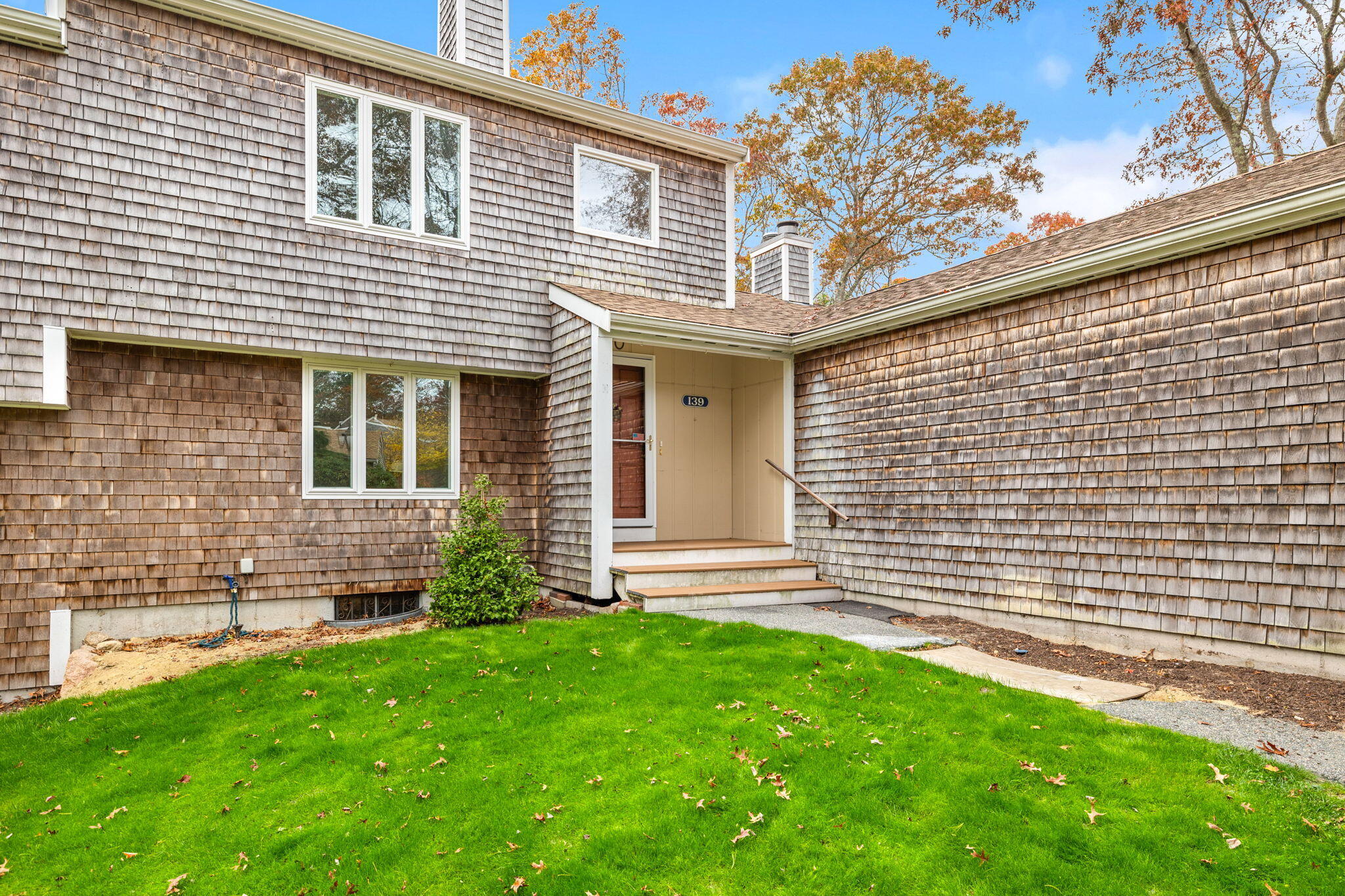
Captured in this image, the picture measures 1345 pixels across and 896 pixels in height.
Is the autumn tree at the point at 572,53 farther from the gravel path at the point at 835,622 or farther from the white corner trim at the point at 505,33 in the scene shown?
the gravel path at the point at 835,622

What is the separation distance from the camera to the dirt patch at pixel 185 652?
596 centimetres

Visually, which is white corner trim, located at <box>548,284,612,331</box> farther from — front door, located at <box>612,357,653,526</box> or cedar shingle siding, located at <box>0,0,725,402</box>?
front door, located at <box>612,357,653,526</box>

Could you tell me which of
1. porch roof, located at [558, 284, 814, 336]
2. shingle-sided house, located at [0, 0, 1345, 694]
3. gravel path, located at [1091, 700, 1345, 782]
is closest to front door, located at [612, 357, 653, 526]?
shingle-sided house, located at [0, 0, 1345, 694]

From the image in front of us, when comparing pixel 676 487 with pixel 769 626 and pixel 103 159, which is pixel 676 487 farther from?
pixel 103 159

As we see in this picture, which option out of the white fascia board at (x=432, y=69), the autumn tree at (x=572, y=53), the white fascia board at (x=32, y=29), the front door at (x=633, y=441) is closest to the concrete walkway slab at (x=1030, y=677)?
the front door at (x=633, y=441)

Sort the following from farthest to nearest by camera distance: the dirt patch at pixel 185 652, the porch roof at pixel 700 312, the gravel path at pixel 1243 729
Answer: the porch roof at pixel 700 312 < the dirt patch at pixel 185 652 < the gravel path at pixel 1243 729

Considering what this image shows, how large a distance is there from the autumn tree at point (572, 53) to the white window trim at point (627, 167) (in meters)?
9.94

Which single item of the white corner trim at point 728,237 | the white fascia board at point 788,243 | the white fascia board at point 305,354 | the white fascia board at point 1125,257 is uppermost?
the white fascia board at point 788,243

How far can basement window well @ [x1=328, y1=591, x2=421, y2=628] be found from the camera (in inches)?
311

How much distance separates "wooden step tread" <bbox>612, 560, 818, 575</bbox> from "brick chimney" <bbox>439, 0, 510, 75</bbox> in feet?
19.0

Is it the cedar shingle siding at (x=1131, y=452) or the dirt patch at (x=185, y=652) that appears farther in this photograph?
the dirt patch at (x=185, y=652)

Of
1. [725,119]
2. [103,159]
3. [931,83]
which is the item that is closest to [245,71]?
[103,159]

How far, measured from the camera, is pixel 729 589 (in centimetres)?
774

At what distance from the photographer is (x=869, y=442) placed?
8000 mm
